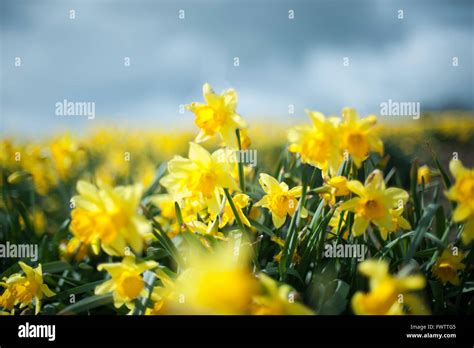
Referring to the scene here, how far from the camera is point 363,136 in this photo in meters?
1.18

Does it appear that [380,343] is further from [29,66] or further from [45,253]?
[29,66]

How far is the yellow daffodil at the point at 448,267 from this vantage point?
1.40m

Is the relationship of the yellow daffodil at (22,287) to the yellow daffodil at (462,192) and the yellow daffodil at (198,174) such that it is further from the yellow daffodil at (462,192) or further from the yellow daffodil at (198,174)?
the yellow daffodil at (462,192)

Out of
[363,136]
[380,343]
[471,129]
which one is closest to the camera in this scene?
[363,136]

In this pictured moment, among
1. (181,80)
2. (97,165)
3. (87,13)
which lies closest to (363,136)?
(181,80)

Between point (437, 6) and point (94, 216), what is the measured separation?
1267mm

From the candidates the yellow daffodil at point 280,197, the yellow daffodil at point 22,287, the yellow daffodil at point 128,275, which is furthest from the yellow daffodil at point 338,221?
the yellow daffodil at point 22,287

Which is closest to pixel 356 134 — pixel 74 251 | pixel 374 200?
pixel 374 200

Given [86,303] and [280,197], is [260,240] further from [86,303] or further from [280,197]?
[86,303]

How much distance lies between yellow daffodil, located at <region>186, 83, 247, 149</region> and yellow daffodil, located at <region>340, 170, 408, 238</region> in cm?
33

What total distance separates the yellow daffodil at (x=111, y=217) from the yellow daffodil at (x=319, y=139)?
41cm

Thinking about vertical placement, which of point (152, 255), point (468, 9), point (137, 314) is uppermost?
point (468, 9)

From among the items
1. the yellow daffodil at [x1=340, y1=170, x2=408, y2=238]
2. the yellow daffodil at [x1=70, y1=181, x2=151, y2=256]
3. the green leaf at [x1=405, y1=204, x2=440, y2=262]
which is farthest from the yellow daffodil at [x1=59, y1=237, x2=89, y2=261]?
the green leaf at [x1=405, y1=204, x2=440, y2=262]

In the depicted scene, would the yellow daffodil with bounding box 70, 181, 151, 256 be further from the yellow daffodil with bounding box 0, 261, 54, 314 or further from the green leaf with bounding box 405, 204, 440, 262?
the green leaf with bounding box 405, 204, 440, 262
